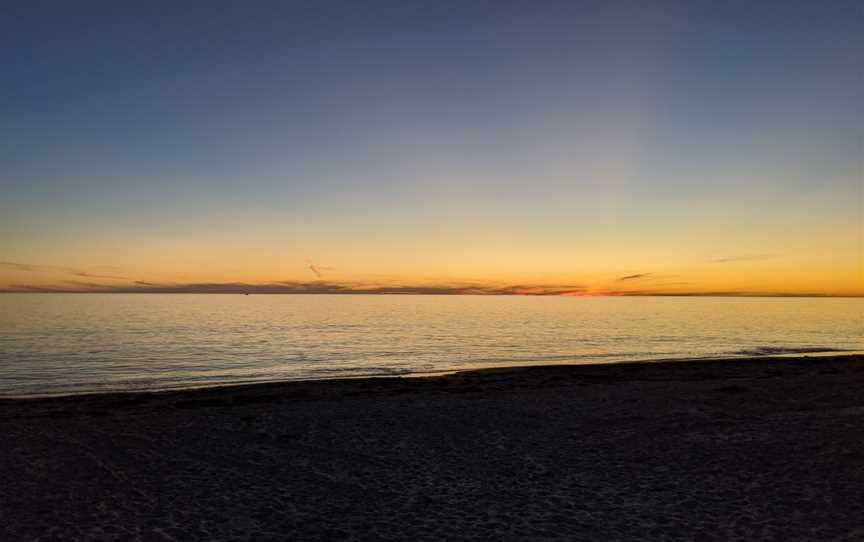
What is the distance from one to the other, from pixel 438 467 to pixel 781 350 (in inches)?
2120

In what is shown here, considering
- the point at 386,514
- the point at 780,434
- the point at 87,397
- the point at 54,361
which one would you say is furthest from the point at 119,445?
the point at 54,361

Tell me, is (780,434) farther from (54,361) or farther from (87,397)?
(54,361)

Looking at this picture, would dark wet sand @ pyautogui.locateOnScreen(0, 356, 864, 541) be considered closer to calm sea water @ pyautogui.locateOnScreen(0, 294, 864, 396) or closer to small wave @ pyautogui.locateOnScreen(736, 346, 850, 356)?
calm sea water @ pyautogui.locateOnScreen(0, 294, 864, 396)

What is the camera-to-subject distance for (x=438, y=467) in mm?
15141

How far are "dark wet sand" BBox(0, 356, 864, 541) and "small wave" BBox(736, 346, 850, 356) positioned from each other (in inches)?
1121

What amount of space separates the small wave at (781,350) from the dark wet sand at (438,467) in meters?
28.5

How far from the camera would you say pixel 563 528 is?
35.0 ft

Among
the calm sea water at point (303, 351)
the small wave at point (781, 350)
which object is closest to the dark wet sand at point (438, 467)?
the calm sea water at point (303, 351)

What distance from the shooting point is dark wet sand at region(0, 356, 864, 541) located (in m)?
10.9

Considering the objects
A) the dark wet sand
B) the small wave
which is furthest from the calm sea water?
the dark wet sand

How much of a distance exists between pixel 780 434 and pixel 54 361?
1849 inches

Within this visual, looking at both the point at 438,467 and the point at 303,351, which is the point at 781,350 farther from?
the point at 438,467

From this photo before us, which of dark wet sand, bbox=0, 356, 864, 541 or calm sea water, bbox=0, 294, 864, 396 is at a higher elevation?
dark wet sand, bbox=0, 356, 864, 541

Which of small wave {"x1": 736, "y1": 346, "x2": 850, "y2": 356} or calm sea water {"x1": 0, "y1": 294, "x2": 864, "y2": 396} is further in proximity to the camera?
small wave {"x1": 736, "y1": 346, "x2": 850, "y2": 356}
